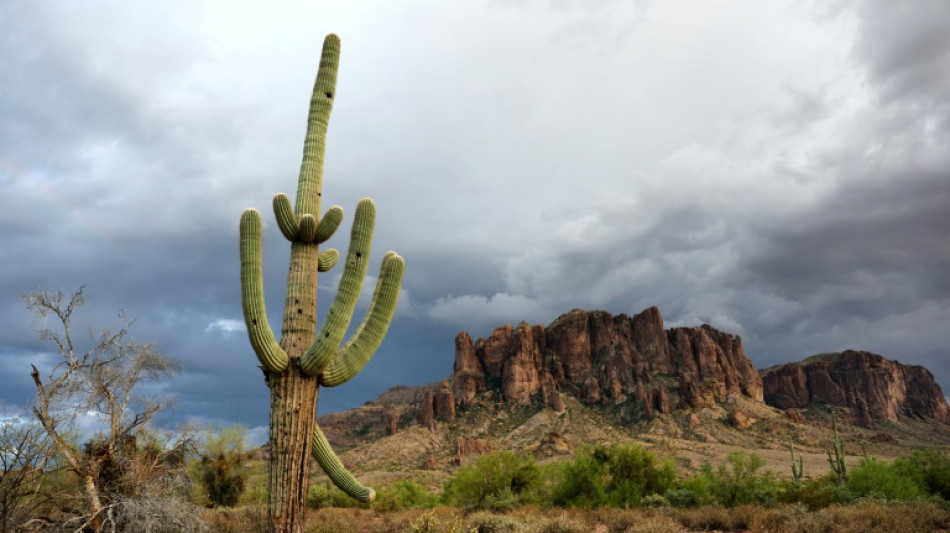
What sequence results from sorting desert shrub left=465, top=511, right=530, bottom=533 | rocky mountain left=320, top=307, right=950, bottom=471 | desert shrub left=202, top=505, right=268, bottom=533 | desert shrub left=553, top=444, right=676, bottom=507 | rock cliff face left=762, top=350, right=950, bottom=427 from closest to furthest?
desert shrub left=202, top=505, right=268, bottom=533
desert shrub left=465, top=511, right=530, bottom=533
desert shrub left=553, top=444, right=676, bottom=507
rocky mountain left=320, top=307, right=950, bottom=471
rock cliff face left=762, top=350, right=950, bottom=427

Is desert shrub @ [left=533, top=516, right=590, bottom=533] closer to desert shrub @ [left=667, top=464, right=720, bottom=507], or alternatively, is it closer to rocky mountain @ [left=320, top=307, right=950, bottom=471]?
desert shrub @ [left=667, top=464, right=720, bottom=507]

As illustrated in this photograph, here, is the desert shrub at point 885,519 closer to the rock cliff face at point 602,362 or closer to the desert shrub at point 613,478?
the desert shrub at point 613,478

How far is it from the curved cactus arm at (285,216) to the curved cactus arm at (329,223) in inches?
14.5

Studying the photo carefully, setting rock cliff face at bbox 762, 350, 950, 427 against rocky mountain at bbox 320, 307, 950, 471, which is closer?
rocky mountain at bbox 320, 307, 950, 471

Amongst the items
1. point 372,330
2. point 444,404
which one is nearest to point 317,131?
point 372,330

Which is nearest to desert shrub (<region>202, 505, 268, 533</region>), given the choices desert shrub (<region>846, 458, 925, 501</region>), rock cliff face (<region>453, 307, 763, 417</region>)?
desert shrub (<region>846, 458, 925, 501</region>)

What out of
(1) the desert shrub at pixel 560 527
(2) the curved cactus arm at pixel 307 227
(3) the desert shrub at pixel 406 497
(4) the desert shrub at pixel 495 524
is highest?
(2) the curved cactus arm at pixel 307 227

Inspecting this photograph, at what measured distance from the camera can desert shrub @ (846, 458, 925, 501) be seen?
786 inches

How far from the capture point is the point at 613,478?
23.2 m

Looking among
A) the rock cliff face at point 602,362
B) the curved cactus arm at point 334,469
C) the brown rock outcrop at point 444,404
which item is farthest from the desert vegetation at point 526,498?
the rock cliff face at point 602,362

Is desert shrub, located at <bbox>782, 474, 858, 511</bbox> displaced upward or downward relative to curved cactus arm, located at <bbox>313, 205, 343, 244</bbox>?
downward

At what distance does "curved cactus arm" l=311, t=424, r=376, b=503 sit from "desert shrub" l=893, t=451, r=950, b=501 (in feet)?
78.7

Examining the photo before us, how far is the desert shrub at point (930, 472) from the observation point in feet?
72.7

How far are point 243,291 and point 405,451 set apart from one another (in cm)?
7702
